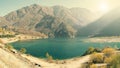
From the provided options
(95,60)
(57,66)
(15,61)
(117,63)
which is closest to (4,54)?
(15,61)

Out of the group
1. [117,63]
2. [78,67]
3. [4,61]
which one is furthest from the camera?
[78,67]

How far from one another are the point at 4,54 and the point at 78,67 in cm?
3054

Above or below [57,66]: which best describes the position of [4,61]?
above

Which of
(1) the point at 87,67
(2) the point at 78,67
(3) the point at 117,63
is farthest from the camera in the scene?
(2) the point at 78,67

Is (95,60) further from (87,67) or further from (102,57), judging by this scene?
(87,67)

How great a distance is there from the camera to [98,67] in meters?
61.8

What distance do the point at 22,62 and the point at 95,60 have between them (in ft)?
100

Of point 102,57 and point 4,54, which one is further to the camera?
point 102,57

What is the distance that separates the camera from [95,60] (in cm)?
7462

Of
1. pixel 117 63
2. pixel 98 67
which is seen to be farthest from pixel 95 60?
pixel 117 63

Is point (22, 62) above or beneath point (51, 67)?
above

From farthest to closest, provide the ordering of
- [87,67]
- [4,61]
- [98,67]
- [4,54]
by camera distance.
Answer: [87,67] → [98,67] → [4,54] → [4,61]

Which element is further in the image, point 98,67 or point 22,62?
point 98,67

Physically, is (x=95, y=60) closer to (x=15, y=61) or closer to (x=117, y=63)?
(x=117, y=63)
